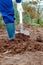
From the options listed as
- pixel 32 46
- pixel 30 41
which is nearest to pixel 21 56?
pixel 32 46

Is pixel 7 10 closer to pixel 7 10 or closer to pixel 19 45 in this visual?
pixel 7 10

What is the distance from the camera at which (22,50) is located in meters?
3.70

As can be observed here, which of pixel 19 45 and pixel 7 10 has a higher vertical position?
pixel 7 10

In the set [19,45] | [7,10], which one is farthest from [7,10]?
[19,45]

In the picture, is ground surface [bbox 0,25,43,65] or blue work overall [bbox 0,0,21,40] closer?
ground surface [bbox 0,25,43,65]

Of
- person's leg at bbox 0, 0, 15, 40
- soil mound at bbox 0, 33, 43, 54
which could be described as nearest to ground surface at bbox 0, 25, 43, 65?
soil mound at bbox 0, 33, 43, 54

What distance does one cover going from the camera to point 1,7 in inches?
147

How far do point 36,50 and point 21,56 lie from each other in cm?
33

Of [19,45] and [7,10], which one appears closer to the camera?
[7,10]

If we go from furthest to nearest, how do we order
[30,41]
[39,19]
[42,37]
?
[39,19] → [42,37] → [30,41]

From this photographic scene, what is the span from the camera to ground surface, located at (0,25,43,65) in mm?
3305

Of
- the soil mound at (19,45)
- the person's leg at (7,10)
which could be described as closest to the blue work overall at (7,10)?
the person's leg at (7,10)

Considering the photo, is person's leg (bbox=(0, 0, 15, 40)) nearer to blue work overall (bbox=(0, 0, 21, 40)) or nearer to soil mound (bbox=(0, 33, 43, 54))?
blue work overall (bbox=(0, 0, 21, 40))

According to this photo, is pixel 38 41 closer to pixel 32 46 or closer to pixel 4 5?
pixel 32 46
